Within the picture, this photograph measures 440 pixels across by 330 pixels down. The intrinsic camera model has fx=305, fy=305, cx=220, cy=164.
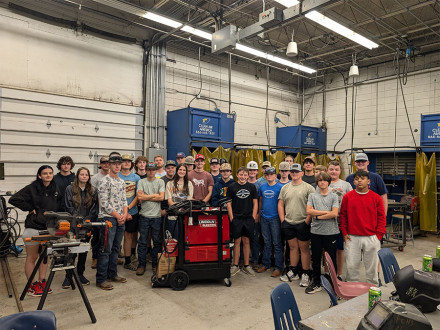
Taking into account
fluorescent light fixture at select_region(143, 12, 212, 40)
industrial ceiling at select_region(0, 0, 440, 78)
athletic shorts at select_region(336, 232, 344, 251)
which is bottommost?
athletic shorts at select_region(336, 232, 344, 251)

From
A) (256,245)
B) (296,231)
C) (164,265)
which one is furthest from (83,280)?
(296,231)

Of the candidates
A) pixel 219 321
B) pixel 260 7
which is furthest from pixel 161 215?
pixel 260 7

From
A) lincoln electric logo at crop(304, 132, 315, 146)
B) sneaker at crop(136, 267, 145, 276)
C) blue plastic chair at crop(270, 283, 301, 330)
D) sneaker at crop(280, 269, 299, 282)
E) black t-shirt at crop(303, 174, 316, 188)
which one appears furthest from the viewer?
lincoln electric logo at crop(304, 132, 315, 146)

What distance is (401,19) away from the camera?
678 centimetres

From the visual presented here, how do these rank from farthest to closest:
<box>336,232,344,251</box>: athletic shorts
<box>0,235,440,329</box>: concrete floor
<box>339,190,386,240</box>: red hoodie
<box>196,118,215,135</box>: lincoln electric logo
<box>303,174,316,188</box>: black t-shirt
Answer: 1. <box>196,118,215,135</box>: lincoln electric logo
2. <box>303,174,316,188</box>: black t-shirt
3. <box>336,232,344,251</box>: athletic shorts
4. <box>339,190,386,240</box>: red hoodie
5. <box>0,235,440,329</box>: concrete floor

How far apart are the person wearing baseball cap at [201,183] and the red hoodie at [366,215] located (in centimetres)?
195

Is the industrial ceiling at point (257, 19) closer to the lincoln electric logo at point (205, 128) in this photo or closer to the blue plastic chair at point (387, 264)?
the lincoln electric logo at point (205, 128)

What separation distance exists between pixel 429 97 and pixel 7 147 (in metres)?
9.54

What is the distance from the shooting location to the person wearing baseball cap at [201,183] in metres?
4.40

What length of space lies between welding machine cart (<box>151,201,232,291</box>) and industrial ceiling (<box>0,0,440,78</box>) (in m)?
3.31

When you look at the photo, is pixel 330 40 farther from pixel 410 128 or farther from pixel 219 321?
pixel 219 321

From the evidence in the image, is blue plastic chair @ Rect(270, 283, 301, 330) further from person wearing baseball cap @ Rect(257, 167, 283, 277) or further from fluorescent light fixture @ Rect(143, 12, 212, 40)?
fluorescent light fixture @ Rect(143, 12, 212, 40)

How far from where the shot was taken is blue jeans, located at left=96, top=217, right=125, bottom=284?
3588 millimetres

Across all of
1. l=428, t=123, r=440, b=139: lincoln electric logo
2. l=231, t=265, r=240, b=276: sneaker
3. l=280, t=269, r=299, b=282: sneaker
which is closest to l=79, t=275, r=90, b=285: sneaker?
l=231, t=265, r=240, b=276: sneaker
